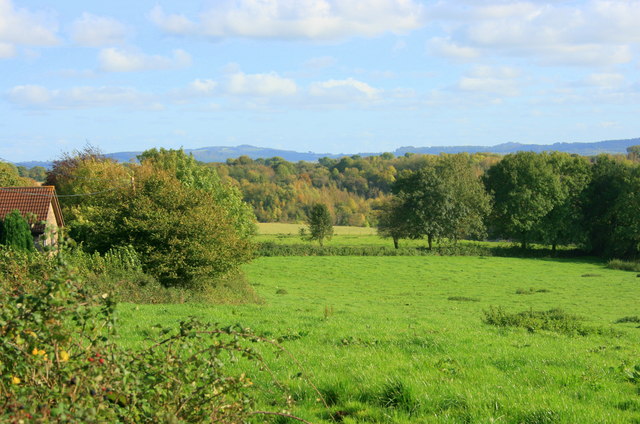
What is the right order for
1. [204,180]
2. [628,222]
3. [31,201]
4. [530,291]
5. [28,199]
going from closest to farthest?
1. [530,291]
2. [31,201]
3. [28,199]
4. [204,180]
5. [628,222]

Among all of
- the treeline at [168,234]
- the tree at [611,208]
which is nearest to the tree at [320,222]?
the tree at [611,208]

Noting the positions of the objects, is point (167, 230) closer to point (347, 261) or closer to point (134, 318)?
point (134, 318)

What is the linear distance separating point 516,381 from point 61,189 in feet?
156

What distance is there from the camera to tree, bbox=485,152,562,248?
6969 centimetres

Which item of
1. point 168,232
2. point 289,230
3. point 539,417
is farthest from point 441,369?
point 289,230

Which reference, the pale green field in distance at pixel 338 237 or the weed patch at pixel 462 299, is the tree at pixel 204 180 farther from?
the weed patch at pixel 462 299

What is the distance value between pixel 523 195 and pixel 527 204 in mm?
1291

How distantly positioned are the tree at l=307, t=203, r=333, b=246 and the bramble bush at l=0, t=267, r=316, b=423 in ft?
212

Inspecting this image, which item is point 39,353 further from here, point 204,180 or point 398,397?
point 204,180

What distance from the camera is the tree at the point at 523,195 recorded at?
69688 mm

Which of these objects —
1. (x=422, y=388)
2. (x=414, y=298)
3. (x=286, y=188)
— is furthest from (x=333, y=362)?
(x=286, y=188)

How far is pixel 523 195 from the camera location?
69875mm

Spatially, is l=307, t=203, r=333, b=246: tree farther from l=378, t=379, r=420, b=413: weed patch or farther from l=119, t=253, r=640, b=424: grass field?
l=378, t=379, r=420, b=413: weed patch

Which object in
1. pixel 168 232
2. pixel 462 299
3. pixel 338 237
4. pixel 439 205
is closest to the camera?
pixel 168 232
